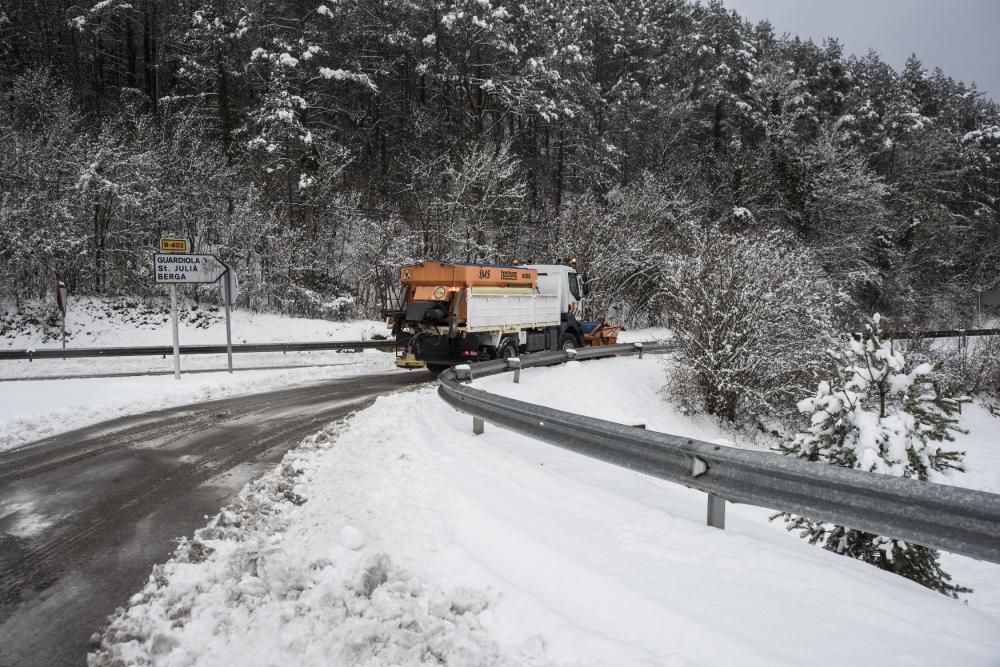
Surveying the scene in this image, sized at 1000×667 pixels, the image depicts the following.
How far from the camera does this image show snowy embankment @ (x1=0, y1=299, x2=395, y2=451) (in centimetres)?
960

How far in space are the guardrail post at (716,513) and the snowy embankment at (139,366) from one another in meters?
8.76

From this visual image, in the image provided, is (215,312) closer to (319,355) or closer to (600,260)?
(319,355)

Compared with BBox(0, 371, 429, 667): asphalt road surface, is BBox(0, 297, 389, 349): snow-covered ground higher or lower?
higher

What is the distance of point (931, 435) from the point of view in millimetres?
5895

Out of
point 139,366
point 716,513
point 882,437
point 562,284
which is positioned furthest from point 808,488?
point 139,366

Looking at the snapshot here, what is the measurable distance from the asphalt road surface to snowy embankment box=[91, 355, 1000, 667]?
31 cm

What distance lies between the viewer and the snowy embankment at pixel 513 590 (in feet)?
9.12

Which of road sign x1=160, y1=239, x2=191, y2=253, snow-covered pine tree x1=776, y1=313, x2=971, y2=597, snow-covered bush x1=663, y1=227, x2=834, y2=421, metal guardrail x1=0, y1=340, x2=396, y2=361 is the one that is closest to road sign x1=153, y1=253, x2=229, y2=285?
road sign x1=160, y1=239, x2=191, y2=253

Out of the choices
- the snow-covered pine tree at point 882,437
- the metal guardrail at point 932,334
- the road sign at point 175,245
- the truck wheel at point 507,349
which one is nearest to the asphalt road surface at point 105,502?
the road sign at point 175,245

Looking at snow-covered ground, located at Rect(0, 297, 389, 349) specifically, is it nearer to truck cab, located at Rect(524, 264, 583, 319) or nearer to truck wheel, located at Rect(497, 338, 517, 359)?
truck cab, located at Rect(524, 264, 583, 319)

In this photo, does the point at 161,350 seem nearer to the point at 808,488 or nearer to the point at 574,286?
the point at 574,286

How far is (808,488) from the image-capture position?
3.36 m

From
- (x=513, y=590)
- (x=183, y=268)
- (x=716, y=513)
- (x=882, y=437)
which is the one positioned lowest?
(x=513, y=590)

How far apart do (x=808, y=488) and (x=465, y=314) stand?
33.9 feet
